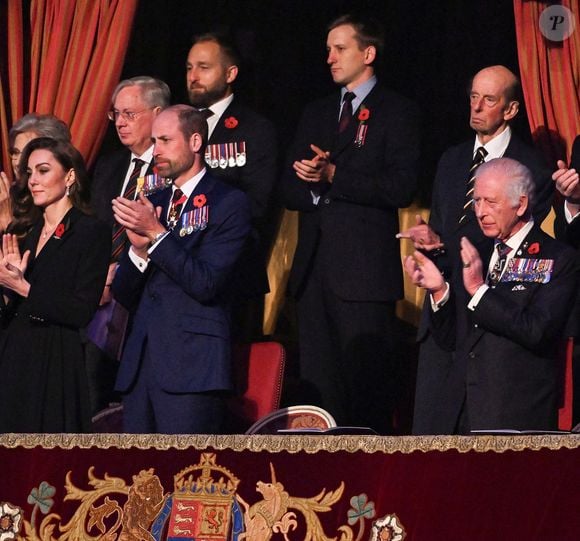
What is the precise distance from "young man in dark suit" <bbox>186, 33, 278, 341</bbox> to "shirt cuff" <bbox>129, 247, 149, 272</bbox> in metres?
0.73

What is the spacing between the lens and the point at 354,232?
668 centimetres

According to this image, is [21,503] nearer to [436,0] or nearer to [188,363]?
[188,363]

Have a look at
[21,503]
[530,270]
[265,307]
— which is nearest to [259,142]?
[265,307]

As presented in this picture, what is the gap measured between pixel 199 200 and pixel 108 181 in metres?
1.07

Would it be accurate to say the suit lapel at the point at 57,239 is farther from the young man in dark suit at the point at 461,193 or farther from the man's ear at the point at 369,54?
the man's ear at the point at 369,54

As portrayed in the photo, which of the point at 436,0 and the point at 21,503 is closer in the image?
the point at 21,503

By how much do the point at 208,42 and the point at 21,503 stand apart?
2575 mm

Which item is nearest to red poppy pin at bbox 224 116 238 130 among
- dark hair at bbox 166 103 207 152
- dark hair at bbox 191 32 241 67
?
dark hair at bbox 191 32 241 67

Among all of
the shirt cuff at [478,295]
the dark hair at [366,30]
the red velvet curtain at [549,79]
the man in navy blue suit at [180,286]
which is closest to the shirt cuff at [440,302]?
the shirt cuff at [478,295]

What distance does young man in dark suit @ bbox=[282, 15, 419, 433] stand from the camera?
661 cm

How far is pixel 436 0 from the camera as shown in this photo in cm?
747

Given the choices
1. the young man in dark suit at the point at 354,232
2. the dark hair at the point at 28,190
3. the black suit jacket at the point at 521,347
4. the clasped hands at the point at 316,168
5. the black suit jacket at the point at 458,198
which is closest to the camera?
the black suit jacket at the point at 521,347

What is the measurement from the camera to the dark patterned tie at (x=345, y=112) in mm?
6816

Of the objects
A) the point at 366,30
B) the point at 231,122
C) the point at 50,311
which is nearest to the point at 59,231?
the point at 50,311
